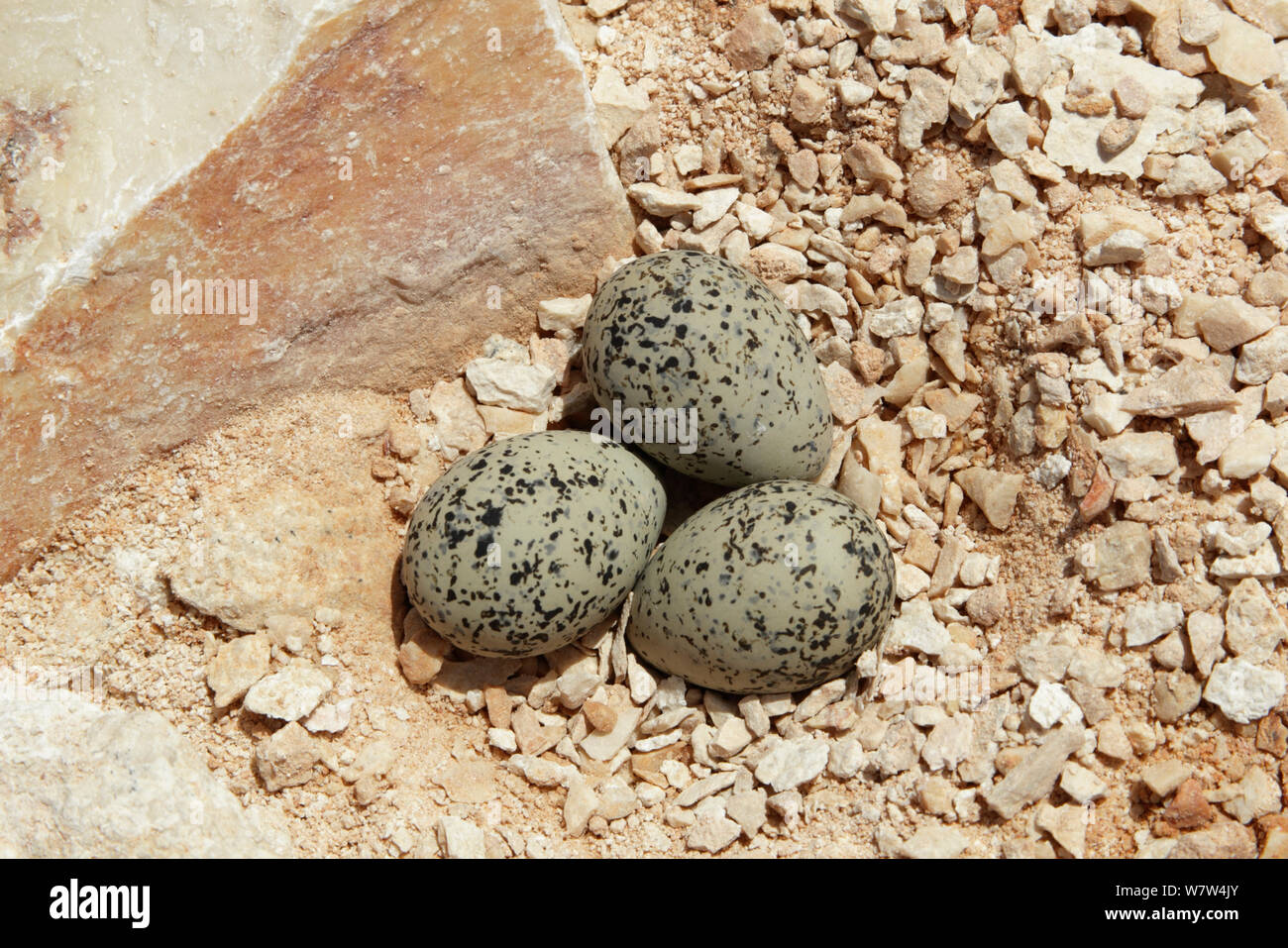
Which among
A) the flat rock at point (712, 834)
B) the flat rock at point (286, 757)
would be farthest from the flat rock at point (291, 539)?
the flat rock at point (712, 834)

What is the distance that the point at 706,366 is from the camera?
251 cm

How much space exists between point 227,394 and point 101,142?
2.07 ft

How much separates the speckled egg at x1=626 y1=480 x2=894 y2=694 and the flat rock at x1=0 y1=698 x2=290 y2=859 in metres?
1.04

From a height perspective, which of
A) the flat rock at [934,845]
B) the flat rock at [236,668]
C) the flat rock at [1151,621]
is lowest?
the flat rock at [934,845]

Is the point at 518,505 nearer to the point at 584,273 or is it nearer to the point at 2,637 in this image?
the point at 584,273

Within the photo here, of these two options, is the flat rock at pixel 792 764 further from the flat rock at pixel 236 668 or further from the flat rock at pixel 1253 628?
the flat rock at pixel 236 668

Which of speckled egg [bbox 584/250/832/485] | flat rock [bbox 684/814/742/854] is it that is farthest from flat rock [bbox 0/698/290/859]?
speckled egg [bbox 584/250/832/485]

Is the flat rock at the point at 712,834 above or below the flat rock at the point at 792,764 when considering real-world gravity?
below

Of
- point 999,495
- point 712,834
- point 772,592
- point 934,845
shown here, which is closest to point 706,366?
point 772,592

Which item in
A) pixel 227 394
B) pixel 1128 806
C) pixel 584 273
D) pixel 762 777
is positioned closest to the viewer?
pixel 1128 806

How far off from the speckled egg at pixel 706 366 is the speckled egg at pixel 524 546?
18 cm

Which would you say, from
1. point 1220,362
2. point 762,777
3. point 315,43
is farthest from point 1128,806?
point 315,43

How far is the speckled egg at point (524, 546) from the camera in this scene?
2.43 metres

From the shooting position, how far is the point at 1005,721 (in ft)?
8.11
